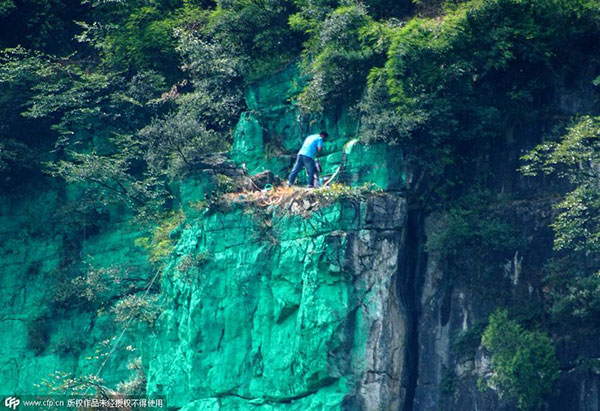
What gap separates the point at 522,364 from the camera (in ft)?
73.6

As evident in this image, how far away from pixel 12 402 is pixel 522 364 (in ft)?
39.0

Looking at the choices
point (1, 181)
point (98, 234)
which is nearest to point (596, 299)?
point (98, 234)

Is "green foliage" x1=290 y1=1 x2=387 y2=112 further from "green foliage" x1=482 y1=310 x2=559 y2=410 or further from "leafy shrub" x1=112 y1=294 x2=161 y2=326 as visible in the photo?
"green foliage" x1=482 y1=310 x2=559 y2=410

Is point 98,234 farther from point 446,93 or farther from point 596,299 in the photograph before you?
point 596,299

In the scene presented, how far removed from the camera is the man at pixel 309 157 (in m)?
25.2

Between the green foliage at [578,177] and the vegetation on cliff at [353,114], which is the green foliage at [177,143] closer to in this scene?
the vegetation on cliff at [353,114]

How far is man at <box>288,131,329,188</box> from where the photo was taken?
82.6ft

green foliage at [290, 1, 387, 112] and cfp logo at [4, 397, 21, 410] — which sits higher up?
green foliage at [290, 1, 387, 112]

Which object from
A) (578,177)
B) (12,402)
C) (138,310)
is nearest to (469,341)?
(578,177)

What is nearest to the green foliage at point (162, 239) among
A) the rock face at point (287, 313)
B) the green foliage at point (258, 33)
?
the rock face at point (287, 313)

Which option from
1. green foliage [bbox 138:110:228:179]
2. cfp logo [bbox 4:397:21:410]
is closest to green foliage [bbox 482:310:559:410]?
green foliage [bbox 138:110:228:179]

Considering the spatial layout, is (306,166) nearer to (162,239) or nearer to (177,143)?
(177,143)

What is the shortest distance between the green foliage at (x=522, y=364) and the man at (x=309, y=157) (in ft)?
15.6

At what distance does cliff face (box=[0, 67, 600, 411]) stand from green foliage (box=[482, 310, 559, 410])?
1.04 feet
